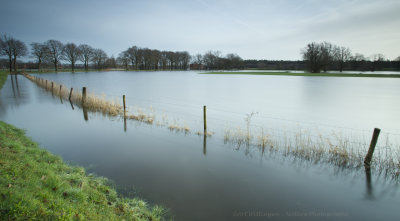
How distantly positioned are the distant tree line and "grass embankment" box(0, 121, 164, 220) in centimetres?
8662

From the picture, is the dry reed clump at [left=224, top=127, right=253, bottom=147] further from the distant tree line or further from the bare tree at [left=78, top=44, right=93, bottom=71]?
the bare tree at [left=78, top=44, right=93, bottom=71]

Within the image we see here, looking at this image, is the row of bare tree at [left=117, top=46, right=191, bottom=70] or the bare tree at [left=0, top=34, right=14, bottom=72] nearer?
the bare tree at [left=0, top=34, right=14, bottom=72]

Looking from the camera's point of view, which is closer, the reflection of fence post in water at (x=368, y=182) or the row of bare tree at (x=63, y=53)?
the reflection of fence post in water at (x=368, y=182)

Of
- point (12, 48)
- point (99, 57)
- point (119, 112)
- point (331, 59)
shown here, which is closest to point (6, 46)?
point (12, 48)

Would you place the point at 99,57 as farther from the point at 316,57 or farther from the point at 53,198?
the point at 53,198

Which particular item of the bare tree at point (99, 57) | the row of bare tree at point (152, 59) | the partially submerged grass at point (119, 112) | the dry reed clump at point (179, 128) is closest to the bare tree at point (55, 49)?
the bare tree at point (99, 57)

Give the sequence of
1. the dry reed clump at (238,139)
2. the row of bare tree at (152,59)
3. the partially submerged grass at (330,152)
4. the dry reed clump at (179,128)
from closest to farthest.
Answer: the partially submerged grass at (330,152)
the dry reed clump at (238,139)
the dry reed clump at (179,128)
the row of bare tree at (152,59)

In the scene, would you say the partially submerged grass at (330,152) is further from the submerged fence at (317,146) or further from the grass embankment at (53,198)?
the grass embankment at (53,198)

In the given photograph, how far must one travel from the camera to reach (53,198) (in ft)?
11.3

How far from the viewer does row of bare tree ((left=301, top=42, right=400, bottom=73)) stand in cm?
7531

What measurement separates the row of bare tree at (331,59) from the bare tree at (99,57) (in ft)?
321

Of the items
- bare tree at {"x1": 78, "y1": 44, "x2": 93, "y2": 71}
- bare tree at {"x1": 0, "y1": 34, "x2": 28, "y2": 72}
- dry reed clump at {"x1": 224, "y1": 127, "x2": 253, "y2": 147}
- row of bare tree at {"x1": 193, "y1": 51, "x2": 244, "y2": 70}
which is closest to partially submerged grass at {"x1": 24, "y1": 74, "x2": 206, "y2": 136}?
dry reed clump at {"x1": 224, "y1": 127, "x2": 253, "y2": 147}

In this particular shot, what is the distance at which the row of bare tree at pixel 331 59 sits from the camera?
75.3 meters

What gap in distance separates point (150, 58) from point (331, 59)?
309 feet
